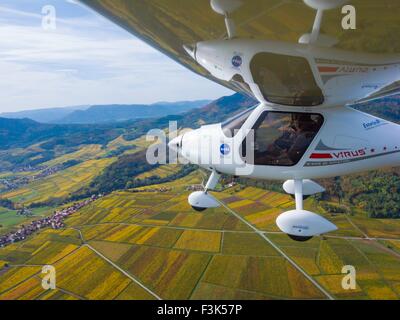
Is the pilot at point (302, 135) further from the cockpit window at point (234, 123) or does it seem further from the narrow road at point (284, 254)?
the narrow road at point (284, 254)

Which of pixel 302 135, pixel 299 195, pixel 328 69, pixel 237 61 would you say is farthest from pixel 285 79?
pixel 299 195

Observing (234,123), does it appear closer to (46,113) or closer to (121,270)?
(121,270)

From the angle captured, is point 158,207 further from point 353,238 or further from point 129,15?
point 129,15

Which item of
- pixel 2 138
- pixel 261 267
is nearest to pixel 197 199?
pixel 261 267

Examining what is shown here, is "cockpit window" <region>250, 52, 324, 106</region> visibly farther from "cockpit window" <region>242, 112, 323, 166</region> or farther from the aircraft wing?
the aircraft wing

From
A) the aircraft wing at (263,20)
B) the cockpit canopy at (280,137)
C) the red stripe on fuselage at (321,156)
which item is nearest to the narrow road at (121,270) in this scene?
the cockpit canopy at (280,137)

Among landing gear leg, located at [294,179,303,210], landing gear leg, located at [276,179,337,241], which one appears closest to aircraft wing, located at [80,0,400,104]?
landing gear leg, located at [294,179,303,210]
